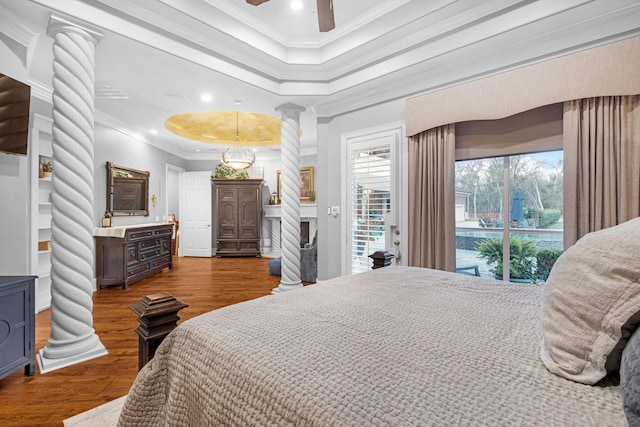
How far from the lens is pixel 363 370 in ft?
2.42

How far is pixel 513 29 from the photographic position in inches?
92.7

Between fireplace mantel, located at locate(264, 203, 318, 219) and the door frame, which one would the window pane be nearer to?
the door frame

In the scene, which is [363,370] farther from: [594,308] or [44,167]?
[44,167]

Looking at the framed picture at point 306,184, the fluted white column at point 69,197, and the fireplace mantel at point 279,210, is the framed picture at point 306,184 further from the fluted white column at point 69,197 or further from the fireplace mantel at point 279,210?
the fluted white column at point 69,197

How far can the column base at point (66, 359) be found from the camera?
211 centimetres

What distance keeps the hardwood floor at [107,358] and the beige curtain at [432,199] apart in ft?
7.28

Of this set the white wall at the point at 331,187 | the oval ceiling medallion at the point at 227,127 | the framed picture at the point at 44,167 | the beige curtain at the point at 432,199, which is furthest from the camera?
the oval ceiling medallion at the point at 227,127

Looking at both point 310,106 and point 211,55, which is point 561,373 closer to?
point 211,55

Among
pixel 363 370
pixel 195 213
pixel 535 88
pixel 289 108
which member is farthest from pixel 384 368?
pixel 195 213

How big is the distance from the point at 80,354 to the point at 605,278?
2.94 meters

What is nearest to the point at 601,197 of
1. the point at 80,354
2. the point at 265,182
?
the point at 80,354

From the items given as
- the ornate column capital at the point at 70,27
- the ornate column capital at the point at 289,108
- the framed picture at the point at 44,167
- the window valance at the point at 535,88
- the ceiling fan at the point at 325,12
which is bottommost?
the framed picture at the point at 44,167

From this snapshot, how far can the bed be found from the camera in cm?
60

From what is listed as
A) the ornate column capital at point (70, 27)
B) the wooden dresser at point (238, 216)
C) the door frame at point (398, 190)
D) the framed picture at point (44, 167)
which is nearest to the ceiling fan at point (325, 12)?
the ornate column capital at point (70, 27)
